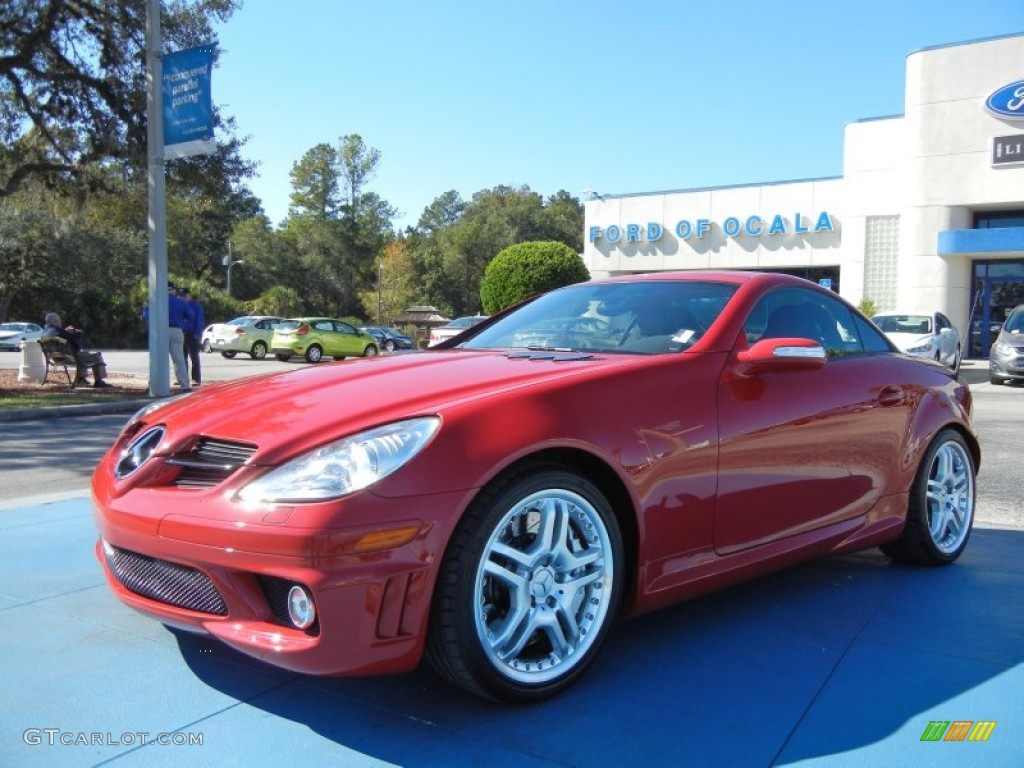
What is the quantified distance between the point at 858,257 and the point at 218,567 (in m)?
29.6

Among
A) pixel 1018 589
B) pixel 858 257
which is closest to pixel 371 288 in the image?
pixel 858 257

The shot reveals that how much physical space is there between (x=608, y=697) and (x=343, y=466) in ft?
3.89

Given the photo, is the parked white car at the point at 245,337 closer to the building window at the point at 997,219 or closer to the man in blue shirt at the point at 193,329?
the man in blue shirt at the point at 193,329

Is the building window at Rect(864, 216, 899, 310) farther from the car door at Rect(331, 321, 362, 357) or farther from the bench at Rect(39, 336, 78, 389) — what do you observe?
the bench at Rect(39, 336, 78, 389)

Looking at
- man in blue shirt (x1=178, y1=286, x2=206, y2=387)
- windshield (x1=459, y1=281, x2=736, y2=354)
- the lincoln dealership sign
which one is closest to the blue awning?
the lincoln dealership sign

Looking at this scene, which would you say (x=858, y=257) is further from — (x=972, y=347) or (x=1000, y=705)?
(x=1000, y=705)

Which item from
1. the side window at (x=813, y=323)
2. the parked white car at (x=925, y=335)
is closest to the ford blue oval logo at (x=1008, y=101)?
the parked white car at (x=925, y=335)

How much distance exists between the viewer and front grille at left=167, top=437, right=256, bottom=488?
266cm

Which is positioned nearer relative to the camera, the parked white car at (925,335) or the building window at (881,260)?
the parked white car at (925,335)

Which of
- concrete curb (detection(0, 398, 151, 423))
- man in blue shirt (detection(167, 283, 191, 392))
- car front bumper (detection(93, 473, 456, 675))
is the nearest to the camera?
car front bumper (detection(93, 473, 456, 675))

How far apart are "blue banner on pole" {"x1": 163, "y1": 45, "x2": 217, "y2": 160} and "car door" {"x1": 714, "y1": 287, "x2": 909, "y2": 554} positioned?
10428 mm

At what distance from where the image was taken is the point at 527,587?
9.07ft

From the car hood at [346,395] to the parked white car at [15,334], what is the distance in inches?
1241

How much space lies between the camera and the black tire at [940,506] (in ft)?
14.2
